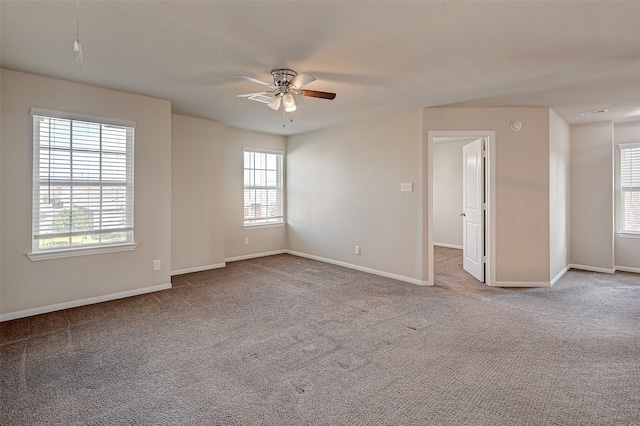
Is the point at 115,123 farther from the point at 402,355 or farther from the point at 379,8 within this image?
the point at 402,355

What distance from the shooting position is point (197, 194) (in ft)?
17.8

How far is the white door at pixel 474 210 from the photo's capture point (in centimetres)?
470

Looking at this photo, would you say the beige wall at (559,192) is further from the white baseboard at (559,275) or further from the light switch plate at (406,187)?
the light switch plate at (406,187)

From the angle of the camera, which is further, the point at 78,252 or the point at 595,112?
the point at 595,112

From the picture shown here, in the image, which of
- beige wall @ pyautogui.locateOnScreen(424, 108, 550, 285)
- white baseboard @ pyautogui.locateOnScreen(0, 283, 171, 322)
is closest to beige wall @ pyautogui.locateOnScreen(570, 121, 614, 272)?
beige wall @ pyautogui.locateOnScreen(424, 108, 550, 285)

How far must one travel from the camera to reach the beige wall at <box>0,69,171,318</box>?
3.29 m

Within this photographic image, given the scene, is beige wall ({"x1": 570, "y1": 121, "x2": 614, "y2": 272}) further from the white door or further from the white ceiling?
the white door

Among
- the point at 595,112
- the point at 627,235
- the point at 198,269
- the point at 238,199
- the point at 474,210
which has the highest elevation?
the point at 595,112

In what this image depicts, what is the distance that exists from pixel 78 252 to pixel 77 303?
1.93ft

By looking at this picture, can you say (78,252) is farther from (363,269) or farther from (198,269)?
(363,269)

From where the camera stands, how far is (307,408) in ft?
6.50

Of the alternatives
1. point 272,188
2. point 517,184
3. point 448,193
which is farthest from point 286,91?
point 448,193

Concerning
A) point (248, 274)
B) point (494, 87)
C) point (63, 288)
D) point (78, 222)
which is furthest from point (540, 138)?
point (63, 288)

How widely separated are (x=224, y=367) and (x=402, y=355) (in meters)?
1.40
